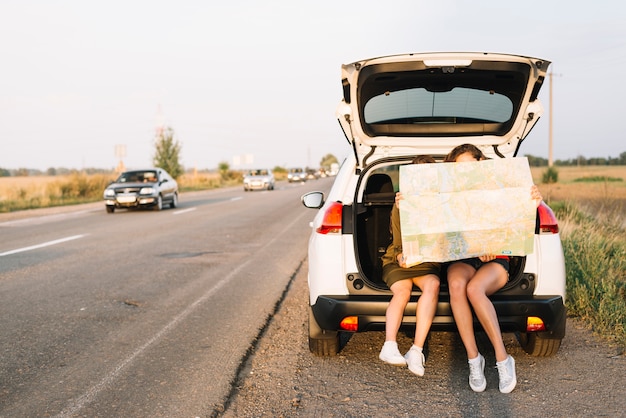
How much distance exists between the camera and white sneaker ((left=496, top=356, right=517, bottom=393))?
393cm

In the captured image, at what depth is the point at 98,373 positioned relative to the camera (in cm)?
445

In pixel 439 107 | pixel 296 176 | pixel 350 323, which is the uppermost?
pixel 439 107

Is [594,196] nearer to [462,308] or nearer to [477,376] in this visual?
[462,308]

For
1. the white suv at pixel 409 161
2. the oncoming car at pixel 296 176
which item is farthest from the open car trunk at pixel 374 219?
the oncoming car at pixel 296 176

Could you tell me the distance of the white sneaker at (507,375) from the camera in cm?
393

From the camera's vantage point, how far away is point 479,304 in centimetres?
409

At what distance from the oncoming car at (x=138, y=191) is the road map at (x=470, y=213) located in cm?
1878

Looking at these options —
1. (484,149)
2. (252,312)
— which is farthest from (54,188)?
(484,149)

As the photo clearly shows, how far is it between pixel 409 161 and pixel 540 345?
163 centimetres

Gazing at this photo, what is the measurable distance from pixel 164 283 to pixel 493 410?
17.2 feet

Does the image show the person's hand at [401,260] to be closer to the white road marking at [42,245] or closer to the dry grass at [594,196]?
the dry grass at [594,196]

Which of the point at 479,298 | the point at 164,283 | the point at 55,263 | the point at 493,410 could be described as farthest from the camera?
the point at 55,263

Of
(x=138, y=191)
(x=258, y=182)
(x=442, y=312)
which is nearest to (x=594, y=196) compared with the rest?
(x=138, y=191)

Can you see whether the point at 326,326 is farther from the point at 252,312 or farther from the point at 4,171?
the point at 4,171
